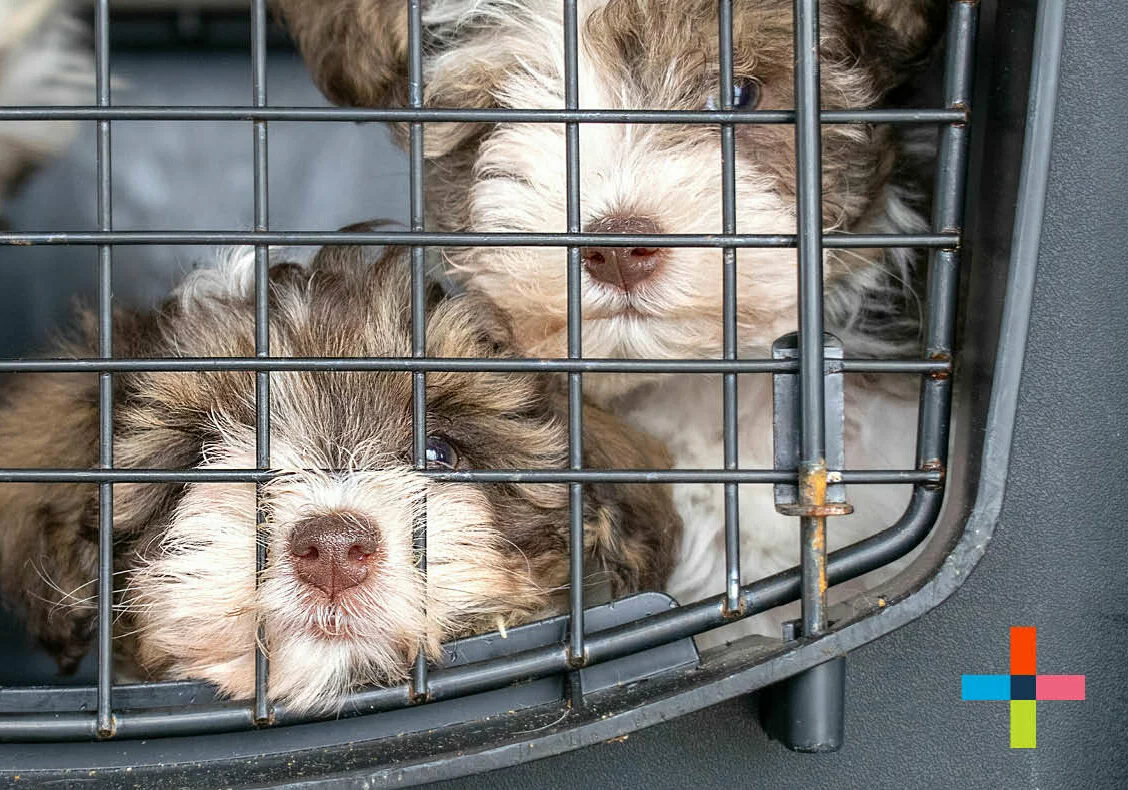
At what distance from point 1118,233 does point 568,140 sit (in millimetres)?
513

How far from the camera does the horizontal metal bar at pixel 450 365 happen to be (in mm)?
976

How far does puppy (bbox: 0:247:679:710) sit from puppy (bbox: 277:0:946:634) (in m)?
0.11

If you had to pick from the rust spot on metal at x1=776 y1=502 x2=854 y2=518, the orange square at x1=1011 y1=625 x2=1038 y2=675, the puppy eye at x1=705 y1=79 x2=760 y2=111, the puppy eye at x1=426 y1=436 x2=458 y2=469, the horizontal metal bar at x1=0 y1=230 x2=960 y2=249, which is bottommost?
the orange square at x1=1011 y1=625 x2=1038 y2=675

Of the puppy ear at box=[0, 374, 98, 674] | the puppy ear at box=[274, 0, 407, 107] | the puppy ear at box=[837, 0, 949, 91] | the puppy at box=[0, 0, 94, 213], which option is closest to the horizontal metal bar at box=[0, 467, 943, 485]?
the puppy ear at box=[0, 374, 98, 674]

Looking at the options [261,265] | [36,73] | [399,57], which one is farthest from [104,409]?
[36,73]

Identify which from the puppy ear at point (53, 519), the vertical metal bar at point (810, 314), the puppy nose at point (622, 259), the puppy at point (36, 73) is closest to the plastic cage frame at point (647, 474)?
the vertical metal bar at point (810, 314)

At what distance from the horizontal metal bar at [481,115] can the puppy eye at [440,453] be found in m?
0.49

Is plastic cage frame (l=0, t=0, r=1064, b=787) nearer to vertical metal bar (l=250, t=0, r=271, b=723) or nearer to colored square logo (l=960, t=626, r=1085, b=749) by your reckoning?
vertical metal bar (l=250, t=0, r=271, b=723)

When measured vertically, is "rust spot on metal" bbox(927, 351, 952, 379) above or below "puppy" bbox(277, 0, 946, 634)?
below

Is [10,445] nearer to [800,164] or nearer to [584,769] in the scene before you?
[584,769]

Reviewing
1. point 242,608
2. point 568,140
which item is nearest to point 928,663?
point 568,140

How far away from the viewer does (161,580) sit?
Result: 127cm

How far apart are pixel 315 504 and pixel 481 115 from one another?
1.48 feet

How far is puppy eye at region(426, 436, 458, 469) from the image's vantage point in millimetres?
1374
